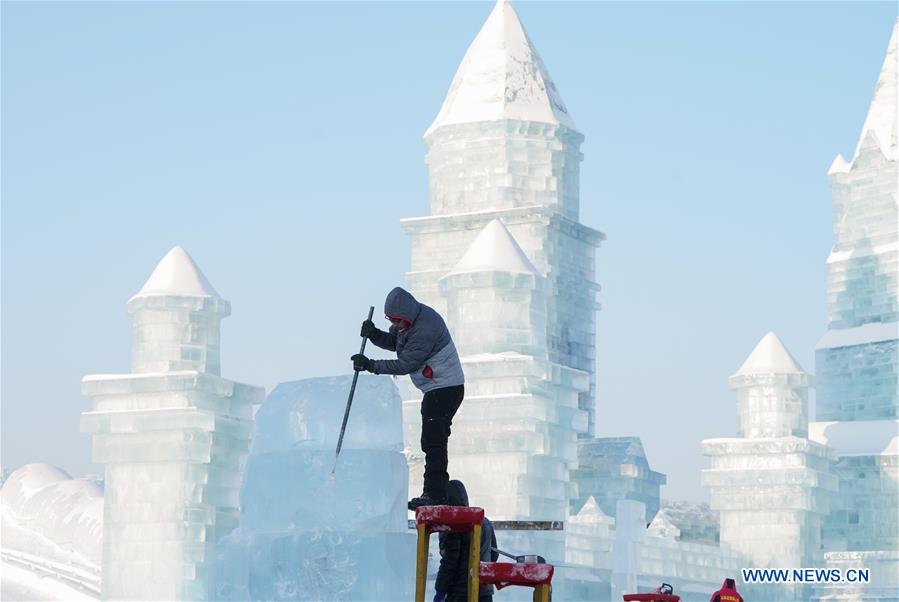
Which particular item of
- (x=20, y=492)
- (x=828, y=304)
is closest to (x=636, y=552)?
(x=828, y=304)

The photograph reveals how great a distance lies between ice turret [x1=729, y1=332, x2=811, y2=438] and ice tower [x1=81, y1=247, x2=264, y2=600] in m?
17.9

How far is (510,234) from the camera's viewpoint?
55.8m

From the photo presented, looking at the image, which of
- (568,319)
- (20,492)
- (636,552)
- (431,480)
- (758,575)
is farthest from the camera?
(20,492)

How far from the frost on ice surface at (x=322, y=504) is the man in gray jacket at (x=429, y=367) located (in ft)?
19.5

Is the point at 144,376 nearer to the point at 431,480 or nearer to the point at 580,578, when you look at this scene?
the point at 580,578

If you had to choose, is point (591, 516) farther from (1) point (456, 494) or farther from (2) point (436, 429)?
(1) point (456, 494)

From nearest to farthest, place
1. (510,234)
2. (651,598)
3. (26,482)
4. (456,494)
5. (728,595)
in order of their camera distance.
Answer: (456,494), (651,598), (728,595), (510,234), (26,482)

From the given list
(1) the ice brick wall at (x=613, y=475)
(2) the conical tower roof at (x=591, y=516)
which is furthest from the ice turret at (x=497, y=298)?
(1) the ice brick wall at (x=613, y=475)

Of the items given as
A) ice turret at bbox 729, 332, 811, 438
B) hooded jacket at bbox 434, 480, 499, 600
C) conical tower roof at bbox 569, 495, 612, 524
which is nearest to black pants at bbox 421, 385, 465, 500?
hooded jacket at bbox 434, 480, 499, 600

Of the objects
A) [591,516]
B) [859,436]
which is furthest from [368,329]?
[859,436]

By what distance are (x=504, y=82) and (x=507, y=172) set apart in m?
3.44

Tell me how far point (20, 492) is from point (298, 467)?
2316 inches

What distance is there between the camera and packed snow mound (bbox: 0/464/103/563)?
6912 cm

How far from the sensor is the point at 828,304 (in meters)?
68.4
